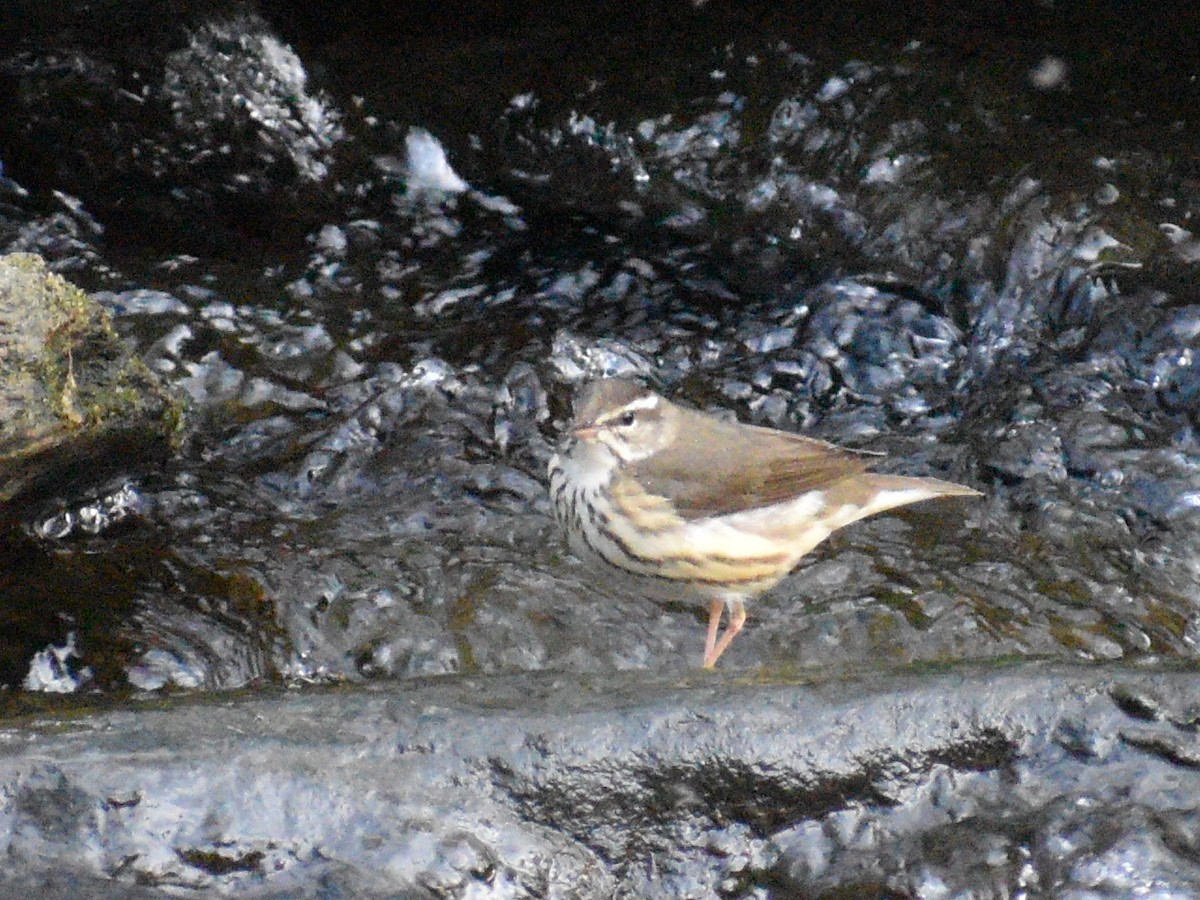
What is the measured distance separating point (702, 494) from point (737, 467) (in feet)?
0.58

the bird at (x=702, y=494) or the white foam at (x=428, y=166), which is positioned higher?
the white foam at (x=428, y=166)

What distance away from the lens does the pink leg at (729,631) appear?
212 inches

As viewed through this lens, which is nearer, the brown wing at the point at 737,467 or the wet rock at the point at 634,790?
the wet rock at the point at 634,790

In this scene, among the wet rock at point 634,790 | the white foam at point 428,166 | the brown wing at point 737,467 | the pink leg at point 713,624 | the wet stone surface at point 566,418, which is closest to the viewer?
the wet rock at point 634,790

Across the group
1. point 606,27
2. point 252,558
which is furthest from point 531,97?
point 252,558

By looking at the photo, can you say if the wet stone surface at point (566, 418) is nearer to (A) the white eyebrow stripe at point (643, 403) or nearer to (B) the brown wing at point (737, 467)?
(B) the brown wing at point (737, 467)

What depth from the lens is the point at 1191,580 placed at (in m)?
5.51

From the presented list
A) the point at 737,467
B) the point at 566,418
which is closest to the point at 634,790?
the point at 737,467

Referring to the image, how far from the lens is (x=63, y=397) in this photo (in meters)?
4.91

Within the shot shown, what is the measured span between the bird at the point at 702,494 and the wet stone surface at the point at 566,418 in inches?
11.8

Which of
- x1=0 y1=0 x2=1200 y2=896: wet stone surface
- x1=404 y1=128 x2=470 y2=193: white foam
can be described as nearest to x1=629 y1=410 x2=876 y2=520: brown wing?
x1=0 y1=0 x2=1200 y2=896: wet stone surface

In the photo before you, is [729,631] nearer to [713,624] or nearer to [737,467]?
[713,624]

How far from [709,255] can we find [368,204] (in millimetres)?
1782

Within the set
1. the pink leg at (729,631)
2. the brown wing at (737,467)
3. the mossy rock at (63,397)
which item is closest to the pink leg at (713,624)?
the pink leg at (729,631)
